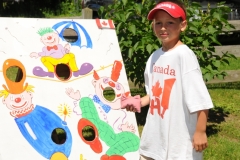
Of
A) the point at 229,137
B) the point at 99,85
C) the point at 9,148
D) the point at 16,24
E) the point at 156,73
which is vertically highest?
the point at 16,24

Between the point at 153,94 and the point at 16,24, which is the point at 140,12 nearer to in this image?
the point at 16,24

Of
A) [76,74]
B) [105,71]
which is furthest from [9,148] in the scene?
[105,71]

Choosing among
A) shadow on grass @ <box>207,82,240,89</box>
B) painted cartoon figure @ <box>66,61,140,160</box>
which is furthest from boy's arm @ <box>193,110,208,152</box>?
shadow on grass @ <box>207,82,240,89</box>

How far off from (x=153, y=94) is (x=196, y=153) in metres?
0.41

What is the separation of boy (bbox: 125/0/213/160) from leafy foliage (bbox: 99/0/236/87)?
5.17ft

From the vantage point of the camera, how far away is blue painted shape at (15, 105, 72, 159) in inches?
112

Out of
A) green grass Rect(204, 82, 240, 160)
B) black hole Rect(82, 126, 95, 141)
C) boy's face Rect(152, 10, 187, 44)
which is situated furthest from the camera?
black hole Rect(82, 126, 95, 141)

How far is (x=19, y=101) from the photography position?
114 inches

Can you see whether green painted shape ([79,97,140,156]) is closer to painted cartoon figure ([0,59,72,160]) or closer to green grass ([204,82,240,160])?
painted cartoon figure ([0,59,72,160])

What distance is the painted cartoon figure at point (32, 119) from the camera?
2846mm

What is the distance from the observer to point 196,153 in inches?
88.7

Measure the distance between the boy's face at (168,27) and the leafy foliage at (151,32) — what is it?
5.13ft

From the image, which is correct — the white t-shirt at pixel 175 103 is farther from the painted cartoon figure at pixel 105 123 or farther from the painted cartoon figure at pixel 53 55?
the painted cartoon figure at pixel 53 55

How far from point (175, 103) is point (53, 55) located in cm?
128
